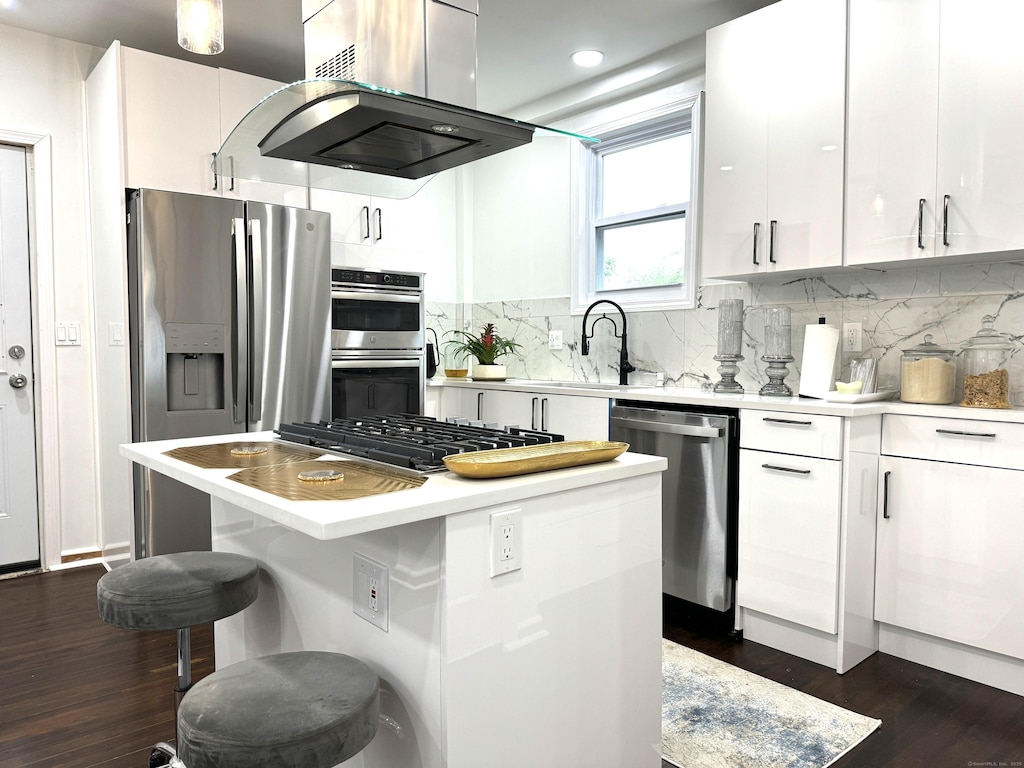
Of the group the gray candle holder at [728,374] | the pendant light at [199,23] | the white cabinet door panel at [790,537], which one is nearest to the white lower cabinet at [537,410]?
the gray candle holder at [728,374]

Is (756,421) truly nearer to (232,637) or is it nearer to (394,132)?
(394,132)

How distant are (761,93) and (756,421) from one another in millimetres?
1429

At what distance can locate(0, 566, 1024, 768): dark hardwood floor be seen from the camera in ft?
6.81

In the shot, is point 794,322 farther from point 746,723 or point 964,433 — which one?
point 746,723

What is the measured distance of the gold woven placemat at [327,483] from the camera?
1.29 m

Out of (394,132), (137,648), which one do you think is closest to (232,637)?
(137,648)

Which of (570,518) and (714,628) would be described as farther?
(714,628)

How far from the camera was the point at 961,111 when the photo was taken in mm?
2496

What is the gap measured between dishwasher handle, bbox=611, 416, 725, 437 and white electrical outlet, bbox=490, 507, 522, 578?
1.70 meters

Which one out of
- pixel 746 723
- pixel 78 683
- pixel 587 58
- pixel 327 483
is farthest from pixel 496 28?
pixel 78 683

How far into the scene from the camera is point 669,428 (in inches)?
122

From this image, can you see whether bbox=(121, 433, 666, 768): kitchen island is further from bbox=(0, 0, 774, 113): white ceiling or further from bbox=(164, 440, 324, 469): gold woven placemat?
bbox=(0, 0, 774, 113): white ceiling

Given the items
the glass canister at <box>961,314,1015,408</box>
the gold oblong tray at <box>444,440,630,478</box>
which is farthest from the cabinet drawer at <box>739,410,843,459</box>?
the gold oblong tray at <box>444,440,630,478</box>

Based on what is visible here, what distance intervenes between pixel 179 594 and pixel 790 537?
2.13 meters
